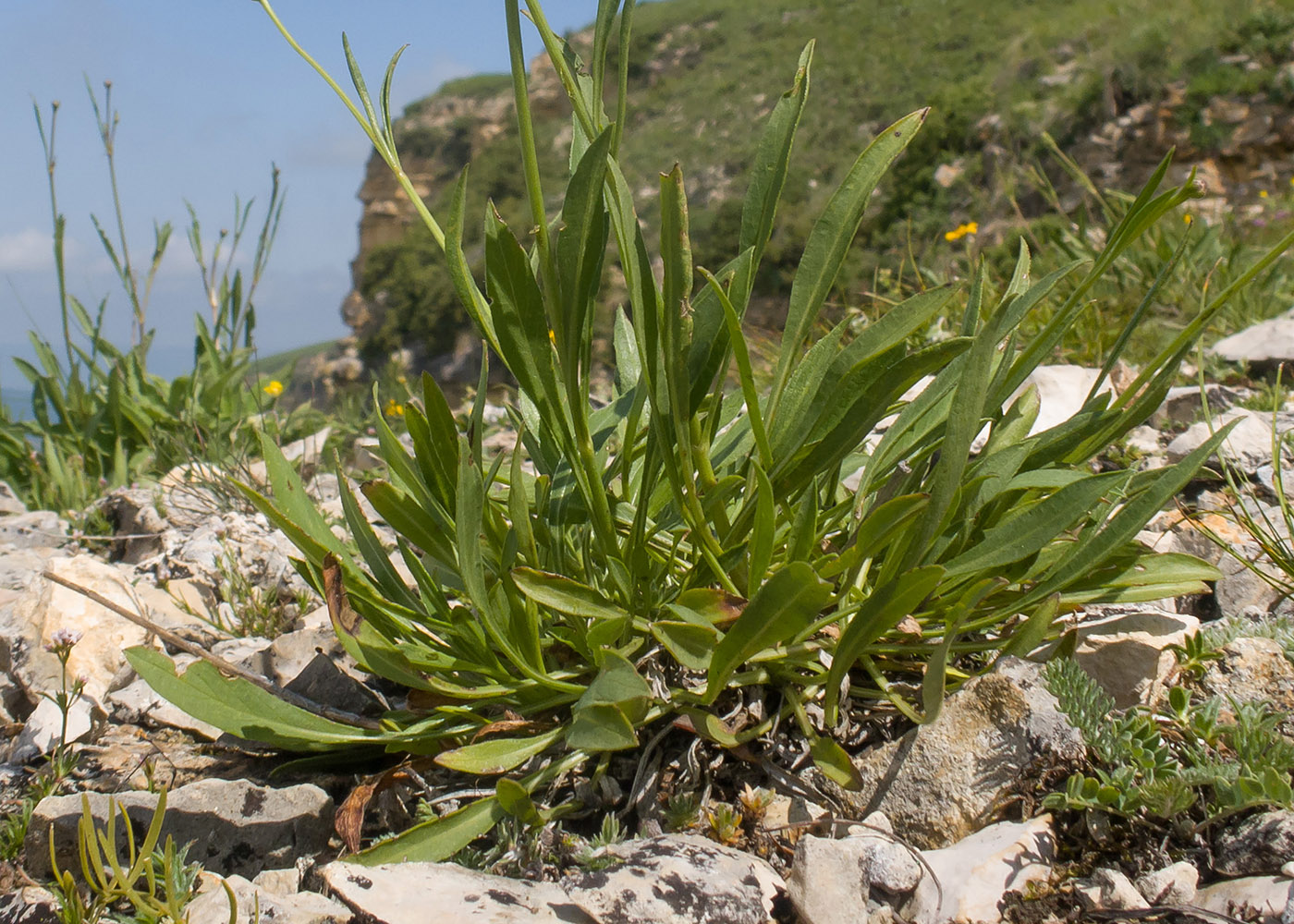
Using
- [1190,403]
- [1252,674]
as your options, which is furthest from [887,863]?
[1190,403]

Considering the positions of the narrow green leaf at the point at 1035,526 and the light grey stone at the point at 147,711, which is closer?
the narrow green leaf at the point at 1035,526

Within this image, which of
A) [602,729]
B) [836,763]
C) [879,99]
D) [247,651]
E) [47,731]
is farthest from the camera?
[879,99]

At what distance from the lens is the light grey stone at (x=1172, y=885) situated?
3.59ft

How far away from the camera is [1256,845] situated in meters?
1.12

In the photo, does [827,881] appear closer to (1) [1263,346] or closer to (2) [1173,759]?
(2) [1173,759]

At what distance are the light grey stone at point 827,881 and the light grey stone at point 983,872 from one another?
82 millimetres

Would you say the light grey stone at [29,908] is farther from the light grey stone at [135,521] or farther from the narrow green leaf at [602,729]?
the light grey stone at [135,521]

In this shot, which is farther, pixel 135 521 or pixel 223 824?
pixel 135 521

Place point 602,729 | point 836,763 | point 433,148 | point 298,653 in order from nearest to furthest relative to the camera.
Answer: point 602,729 → point 836,763 → point 298,653 → point 433,148

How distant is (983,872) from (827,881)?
198 millimetres

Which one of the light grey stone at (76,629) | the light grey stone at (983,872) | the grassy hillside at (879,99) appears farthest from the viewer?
the grassy hillside at (879,99)

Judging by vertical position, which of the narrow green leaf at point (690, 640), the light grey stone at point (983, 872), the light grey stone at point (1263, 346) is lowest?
the light grey stone at point (983, 872)

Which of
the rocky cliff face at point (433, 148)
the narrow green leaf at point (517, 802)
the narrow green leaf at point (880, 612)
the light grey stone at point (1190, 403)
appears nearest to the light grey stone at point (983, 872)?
the narrow green leaf at point (880, 612)

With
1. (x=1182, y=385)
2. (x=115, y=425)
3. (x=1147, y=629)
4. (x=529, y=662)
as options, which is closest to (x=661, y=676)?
(x=529, y=662)
